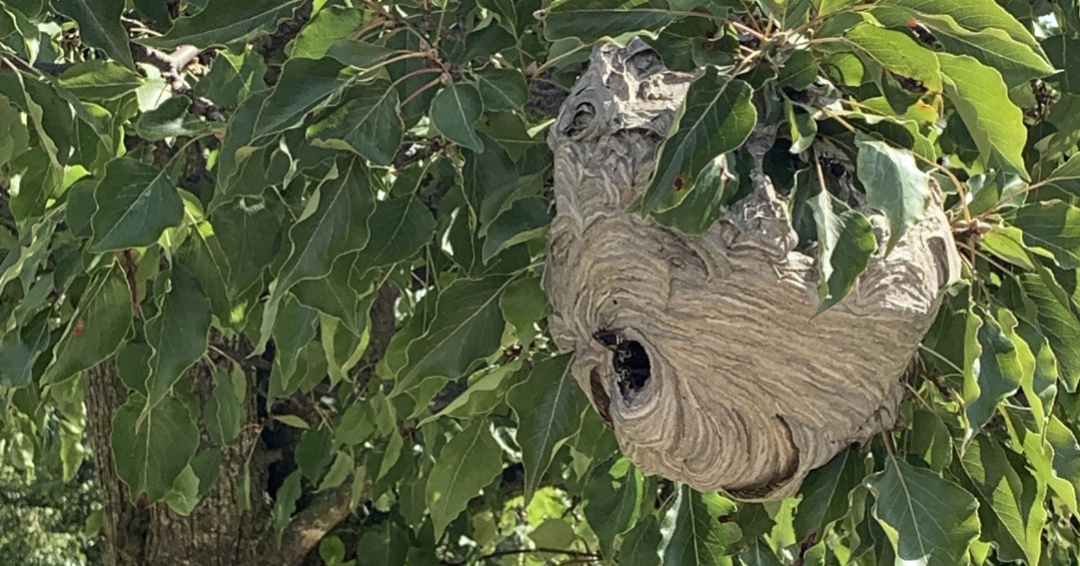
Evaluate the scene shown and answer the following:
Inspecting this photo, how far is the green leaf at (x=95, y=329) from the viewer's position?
5.35 ft

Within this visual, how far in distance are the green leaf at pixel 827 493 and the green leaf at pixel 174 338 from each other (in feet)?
2.57

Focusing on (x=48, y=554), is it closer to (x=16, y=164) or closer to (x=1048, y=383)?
(x=16, y=164)

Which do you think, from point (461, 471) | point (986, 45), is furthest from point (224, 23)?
point (986, 45)

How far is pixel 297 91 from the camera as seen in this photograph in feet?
4.62

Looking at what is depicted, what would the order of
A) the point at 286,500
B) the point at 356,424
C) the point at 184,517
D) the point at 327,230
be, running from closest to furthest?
the point at 327,230 < the point at 356,424 < the point at 286,500 < the point at 184,517

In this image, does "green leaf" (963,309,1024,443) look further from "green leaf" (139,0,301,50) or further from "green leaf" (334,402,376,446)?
"green leaf" (334,402,376,446)

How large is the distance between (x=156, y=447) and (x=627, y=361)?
70 cm

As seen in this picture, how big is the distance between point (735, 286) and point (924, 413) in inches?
11.8

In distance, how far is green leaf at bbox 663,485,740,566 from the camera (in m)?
1.71

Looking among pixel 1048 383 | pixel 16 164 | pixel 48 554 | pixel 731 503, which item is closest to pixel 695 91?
pixel 1048 383

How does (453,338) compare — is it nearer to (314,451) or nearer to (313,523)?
(314,451)

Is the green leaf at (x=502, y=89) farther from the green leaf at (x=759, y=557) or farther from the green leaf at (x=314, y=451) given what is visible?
the green leaf at (x=314, y=451)

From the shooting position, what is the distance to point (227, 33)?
147 centimetres

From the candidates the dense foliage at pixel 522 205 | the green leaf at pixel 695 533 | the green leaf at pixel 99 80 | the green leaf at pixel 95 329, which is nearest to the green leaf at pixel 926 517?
the dense foliage at pixel 522 205
